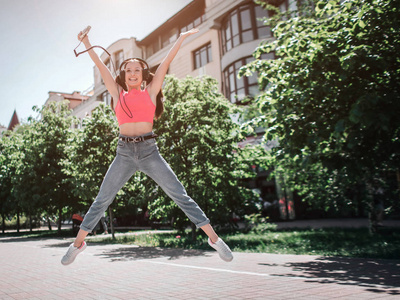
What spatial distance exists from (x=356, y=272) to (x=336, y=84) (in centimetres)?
426

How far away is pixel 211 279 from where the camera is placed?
6.57 m

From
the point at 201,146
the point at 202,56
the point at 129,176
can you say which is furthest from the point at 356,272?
the point at 202,56

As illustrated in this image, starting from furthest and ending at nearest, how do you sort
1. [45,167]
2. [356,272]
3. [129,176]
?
[45,167] → [356,272] → [129,176]

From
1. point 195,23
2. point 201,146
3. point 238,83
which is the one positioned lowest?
point 201,146

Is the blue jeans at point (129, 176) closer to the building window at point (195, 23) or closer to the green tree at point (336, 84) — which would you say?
the green tree at point (336, 84)

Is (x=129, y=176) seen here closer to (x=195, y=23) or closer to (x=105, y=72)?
(x=105, y=72)

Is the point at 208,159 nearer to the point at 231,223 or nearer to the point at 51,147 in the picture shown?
the point at 231,223

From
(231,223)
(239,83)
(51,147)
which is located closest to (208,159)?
(231,223)

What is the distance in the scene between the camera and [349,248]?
1015 centimetres

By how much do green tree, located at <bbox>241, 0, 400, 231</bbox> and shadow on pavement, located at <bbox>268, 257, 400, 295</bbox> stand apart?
7.20ft

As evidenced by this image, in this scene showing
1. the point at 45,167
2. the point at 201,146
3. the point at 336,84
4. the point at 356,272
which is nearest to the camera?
the point at 356,272

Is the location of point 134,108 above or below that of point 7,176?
below

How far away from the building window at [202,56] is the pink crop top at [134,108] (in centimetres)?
2629

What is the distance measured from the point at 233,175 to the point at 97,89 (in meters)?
34.6
